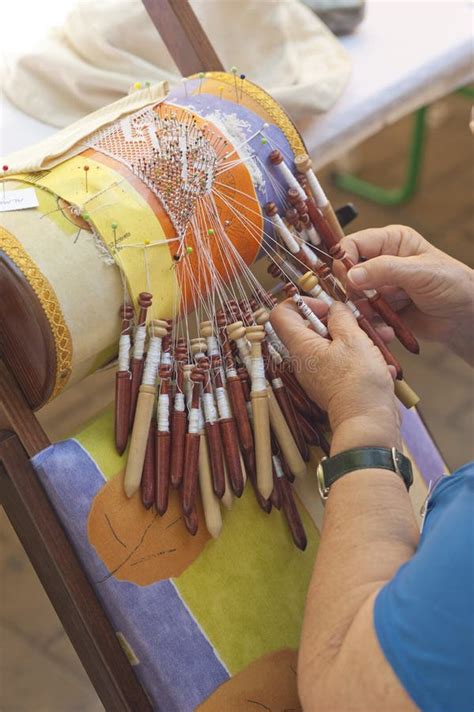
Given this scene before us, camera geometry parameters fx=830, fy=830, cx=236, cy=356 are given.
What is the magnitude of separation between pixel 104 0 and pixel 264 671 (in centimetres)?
129

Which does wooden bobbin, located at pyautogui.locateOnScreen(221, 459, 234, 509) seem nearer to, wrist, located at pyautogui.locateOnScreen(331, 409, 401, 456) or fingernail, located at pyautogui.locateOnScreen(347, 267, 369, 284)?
wrist, located at pyautogui.locateOnScreen(331, 409, 401, 456)

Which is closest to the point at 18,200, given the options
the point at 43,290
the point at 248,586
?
the point at 43,290

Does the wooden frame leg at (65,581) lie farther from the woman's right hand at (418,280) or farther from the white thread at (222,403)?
the woman's right hand at (418,280)

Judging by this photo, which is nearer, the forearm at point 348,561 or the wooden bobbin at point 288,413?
the forearm at point 348,561

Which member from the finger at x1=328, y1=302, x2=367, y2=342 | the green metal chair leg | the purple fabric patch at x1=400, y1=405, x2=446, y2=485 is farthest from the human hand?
the green metal chair leg

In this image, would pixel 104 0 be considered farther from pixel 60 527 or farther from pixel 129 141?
pixel 60 527

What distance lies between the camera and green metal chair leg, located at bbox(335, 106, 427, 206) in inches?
115

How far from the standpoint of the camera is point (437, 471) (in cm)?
A: 137

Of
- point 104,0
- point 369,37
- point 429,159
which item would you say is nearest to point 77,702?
point 104,0

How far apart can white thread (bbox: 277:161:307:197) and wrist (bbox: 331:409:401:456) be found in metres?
0.36

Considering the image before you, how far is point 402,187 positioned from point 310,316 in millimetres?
2155

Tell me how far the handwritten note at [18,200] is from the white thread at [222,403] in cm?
32

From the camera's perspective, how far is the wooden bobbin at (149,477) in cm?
100

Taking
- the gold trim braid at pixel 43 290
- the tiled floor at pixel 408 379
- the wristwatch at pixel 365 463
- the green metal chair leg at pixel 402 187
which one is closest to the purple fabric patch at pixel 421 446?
the wristwatch at pixel 365 463
